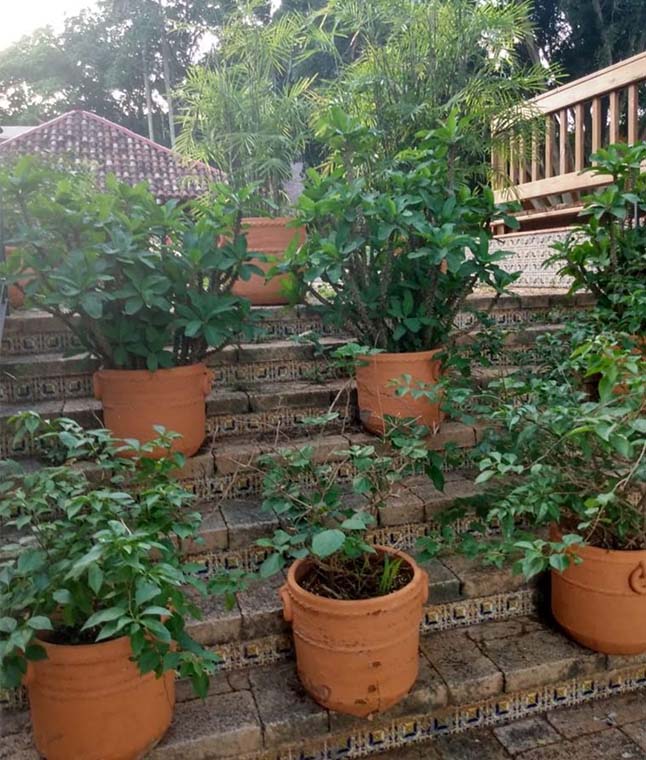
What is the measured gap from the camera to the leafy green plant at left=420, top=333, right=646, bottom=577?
1546 millimetres

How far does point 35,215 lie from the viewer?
186cm

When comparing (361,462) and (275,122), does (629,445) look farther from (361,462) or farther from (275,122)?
(275,122)

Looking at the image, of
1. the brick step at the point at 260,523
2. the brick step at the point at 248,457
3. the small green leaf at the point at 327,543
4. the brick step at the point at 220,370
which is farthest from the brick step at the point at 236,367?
the small green leaf at the point at 327,543

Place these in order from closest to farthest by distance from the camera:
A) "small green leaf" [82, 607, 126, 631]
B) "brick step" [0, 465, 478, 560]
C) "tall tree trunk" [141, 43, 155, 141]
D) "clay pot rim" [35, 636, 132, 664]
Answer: "small green leaf" [82, 607, 126, 631] < "clay pot rim" [35, 636, 132, 664] < "brick step" [0, 465, 478, 560] < "tall tree trunk" [141, 43, 155, 141]

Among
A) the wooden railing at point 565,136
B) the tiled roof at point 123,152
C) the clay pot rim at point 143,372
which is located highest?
the tiled roof at point 123,152

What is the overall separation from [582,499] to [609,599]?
0.29 m

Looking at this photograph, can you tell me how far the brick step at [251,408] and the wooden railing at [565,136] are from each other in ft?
7.88

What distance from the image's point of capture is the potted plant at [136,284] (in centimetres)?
186

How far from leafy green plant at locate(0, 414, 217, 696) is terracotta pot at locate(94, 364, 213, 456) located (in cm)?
55

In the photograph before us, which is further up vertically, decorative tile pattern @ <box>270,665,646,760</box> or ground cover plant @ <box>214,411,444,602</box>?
ground cover plant @ <box>214,411,444,602</box>

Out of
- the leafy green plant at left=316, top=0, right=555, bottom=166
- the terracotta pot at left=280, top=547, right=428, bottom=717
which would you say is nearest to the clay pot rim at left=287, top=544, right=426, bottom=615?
the terracotta pot at left=280, top=547, right=428, bottom=717

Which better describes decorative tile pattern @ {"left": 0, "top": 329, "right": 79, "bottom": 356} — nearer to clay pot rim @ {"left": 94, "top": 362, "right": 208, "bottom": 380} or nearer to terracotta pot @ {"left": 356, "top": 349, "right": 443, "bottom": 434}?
clay pot rim @ {"left": 94, "top": 362, "right": 208, "bottom": 380}

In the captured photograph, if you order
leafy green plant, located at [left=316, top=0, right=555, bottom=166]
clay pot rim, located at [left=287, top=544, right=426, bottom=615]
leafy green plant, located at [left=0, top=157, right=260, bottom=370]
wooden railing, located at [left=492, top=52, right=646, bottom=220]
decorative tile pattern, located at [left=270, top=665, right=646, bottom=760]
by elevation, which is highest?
leafy green plant, located at [left=316, top=0, right=555, bottom=166]

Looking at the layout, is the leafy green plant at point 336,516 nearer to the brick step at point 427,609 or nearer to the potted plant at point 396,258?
the brick step at point 427,609
